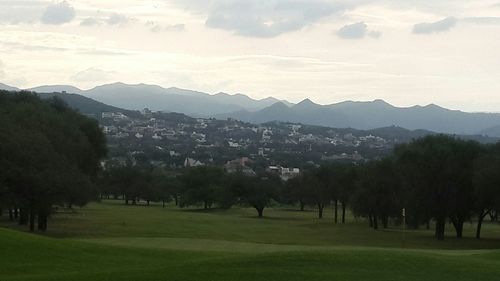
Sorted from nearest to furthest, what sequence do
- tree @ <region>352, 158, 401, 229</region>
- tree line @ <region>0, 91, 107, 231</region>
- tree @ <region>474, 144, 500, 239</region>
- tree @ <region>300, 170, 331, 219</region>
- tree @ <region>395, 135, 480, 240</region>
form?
tree line @ <region>0, 91, 107, 231</region>, tree @ <region>474, 144, 500, 239</region>, tree @ <region>395, 135, 480, 240</region>, tree @ <region>352, 158, 401, 229</region>, tree @ <region>300, 170, 331, 219</region>

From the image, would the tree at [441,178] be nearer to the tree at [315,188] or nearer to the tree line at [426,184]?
the tree line at [426,184]

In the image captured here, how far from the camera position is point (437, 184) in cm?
6234

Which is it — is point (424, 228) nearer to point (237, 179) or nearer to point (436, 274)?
point (237, 179)

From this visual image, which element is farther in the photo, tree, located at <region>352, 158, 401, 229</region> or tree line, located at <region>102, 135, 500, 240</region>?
tree, located at <region>352, 158, 401, 229</region>

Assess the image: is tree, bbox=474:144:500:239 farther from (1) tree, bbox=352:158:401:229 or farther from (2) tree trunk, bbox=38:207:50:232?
(2) tree trunk, bbox=38:207:50:232

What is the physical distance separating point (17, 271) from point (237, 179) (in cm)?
8782

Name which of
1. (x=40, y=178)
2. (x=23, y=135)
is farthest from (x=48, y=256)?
(x=23, y=135)

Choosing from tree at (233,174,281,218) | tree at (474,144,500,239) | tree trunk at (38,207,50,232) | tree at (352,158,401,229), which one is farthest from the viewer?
tree at (233,174,281,218)

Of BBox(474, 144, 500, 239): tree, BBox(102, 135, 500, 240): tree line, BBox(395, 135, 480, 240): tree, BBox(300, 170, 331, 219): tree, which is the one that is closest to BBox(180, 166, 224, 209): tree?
BBox(300, 170, 331, 219): tree

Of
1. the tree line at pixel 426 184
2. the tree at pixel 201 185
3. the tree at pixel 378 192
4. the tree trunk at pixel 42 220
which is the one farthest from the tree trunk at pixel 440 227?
the tree at pixel 201 185

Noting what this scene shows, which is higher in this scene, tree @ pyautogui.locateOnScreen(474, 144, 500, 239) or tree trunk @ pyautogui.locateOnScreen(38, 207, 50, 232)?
tree @ pyautogui.locateOnScreen(474, 144, 500, 239)

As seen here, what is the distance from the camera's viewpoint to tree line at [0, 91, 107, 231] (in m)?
47.6

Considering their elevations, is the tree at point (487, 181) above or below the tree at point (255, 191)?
above

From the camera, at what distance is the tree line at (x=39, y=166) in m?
47.6
